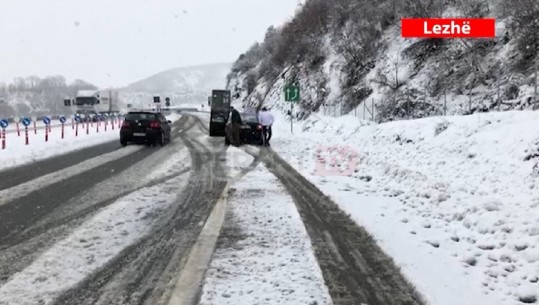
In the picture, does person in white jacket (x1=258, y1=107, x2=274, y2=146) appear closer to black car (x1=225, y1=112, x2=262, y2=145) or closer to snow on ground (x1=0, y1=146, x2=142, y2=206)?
black car (x1=225, y1=112, x2=262, y2=145)

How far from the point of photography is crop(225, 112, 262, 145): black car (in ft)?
70.8

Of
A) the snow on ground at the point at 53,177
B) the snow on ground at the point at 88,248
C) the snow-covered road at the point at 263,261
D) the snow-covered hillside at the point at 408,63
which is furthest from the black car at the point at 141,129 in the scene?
the snow-covered road at the point at 263,261

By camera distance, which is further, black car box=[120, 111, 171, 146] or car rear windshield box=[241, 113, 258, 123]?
car rear windshield box=[241, 113, 258, 123]

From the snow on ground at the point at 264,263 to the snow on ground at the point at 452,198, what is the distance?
1.06 metres

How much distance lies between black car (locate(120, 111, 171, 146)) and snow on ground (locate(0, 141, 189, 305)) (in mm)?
12225

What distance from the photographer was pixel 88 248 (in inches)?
223

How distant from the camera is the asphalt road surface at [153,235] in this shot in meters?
4.39

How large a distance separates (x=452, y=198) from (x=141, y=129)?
16.2 m

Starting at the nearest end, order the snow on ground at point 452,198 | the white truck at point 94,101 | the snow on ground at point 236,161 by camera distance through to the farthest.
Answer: the snow on ground at point 452,198 → the snow on ground at point 236,161 → the white truck at point 94,101

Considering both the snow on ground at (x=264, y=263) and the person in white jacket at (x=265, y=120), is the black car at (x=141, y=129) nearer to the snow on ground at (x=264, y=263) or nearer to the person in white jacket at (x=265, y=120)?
the person in white jacket at (x=265, y=120)

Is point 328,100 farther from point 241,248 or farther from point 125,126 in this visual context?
point 241,248

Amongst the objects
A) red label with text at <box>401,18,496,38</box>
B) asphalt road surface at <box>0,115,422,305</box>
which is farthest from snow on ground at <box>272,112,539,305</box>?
red label with text at <box>401,18,496,38</box>

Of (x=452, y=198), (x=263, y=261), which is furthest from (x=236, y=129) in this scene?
(x=263, y=261)

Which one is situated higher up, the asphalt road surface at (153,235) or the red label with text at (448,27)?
the red label with text at (448,27)
